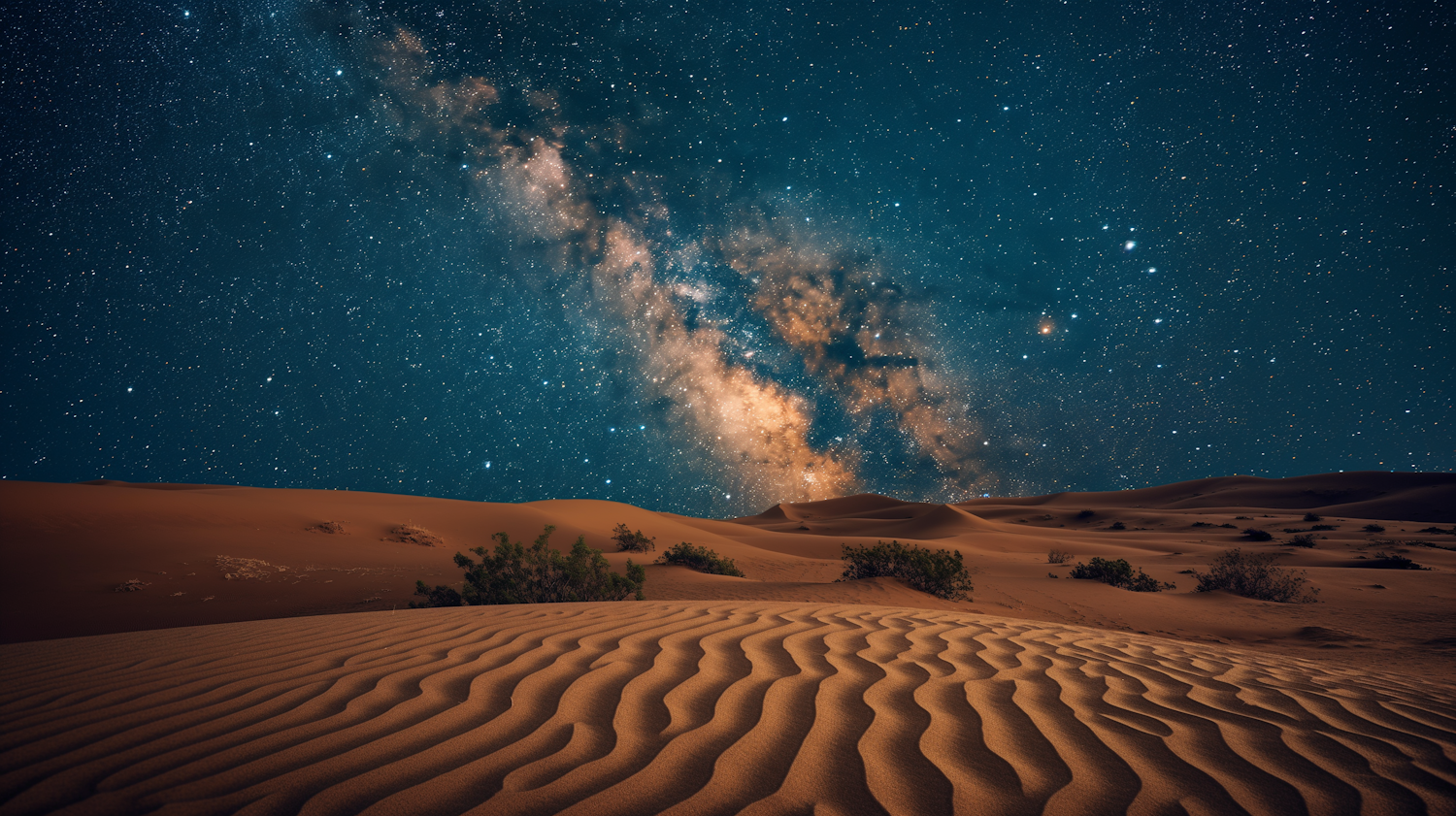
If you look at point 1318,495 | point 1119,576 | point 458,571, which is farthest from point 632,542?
point 1318,495

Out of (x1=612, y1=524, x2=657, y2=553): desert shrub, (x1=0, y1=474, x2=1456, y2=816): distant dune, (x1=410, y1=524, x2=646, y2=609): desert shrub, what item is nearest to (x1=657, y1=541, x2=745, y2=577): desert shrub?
(x1=410, y1=524, x2=646, y2=609): desert shrub

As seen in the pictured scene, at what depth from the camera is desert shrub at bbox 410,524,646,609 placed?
774cm

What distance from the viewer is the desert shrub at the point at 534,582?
7.74 metres

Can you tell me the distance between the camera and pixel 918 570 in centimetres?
958

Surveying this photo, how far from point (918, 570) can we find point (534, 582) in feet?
19.9

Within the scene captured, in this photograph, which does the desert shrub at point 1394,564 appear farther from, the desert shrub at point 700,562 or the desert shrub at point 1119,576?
the desert shrub at point 700,562

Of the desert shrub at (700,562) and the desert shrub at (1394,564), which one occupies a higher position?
the desert shrub at (700,562)

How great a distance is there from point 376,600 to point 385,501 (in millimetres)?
15119

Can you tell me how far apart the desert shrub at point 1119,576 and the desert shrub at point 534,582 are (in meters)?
9.77

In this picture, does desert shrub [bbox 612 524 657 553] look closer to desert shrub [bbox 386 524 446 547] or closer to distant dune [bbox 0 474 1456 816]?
desert shrub [bbox 386 524 446 547]

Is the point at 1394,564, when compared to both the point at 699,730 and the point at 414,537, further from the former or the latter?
the point at 414,537

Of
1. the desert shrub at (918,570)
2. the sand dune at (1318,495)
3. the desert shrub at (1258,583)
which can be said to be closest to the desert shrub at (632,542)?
the desert shrub at (918,570)

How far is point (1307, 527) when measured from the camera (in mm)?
24312

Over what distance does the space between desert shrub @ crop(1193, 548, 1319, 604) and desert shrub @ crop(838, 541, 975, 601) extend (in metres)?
4.96
